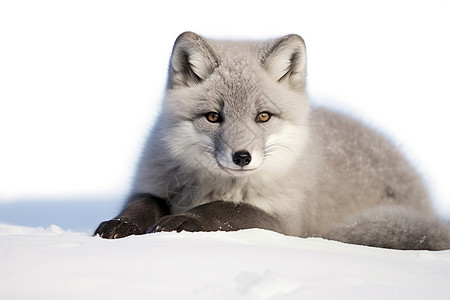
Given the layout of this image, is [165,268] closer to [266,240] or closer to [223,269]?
[223,269]

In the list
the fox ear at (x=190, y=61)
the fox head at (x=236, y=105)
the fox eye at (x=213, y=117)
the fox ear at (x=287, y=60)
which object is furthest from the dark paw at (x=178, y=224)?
the fox ear at (x=287, y=60)

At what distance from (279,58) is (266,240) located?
1.21 m

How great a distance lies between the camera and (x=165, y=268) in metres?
2.04

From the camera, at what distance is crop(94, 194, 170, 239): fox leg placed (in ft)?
9.43

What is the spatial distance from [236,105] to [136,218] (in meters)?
0.85

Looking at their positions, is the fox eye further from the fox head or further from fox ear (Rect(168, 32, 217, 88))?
fox ear (Rect(168, 32, 217, 88))

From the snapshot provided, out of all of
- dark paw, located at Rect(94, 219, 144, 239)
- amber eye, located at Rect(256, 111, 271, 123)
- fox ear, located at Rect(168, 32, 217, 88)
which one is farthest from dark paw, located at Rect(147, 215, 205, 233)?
fox ear, located at Rect(168, 32, 217, 88)

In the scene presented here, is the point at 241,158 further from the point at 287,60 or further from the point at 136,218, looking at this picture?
the point at 287,60

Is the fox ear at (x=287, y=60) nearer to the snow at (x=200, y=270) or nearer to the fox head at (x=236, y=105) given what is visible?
the fox head at (x=236, y=105)

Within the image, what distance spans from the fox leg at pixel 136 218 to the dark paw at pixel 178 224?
0.45 feet

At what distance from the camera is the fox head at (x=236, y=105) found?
9.84 feet

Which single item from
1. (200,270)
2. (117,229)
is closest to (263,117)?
(117,229)

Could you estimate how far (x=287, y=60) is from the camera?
3.37m

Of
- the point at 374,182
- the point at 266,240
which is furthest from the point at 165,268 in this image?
the point at 374,182
